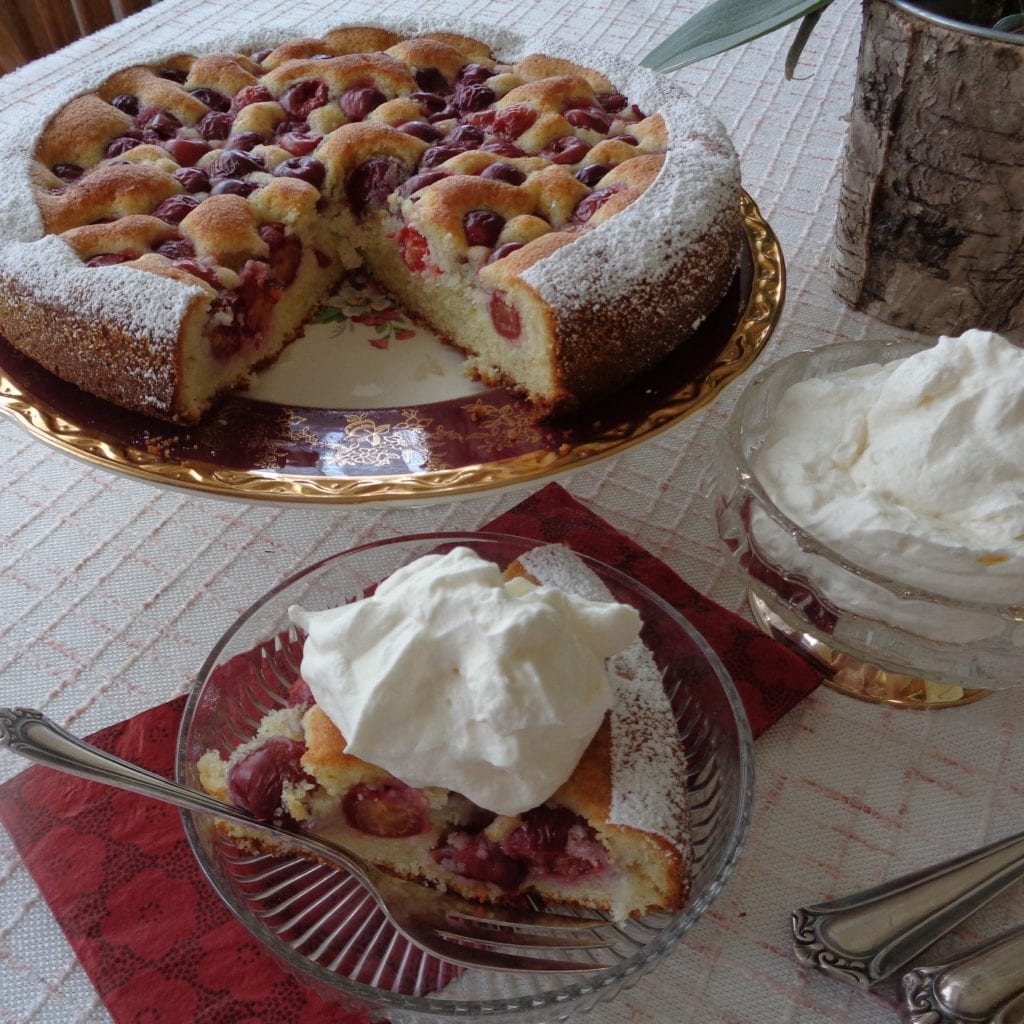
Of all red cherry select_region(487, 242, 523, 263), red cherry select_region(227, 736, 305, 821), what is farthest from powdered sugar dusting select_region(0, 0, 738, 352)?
red cherry select_region(227, 736, 305, 821)

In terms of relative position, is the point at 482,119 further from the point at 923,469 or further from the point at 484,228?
the point at 923,469

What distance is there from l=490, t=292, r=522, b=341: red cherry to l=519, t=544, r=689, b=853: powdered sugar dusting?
480 mm

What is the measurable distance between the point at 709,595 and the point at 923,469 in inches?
13.5

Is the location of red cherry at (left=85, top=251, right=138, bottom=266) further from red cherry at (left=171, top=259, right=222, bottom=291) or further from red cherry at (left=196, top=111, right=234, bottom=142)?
red cherry at (left=196, top=111, right=234, bottom=142)

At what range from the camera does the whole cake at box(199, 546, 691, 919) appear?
3.05ft

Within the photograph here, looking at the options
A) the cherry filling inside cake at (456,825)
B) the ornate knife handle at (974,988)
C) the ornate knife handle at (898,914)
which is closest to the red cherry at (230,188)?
the cherry filling inside cake at (456,825)

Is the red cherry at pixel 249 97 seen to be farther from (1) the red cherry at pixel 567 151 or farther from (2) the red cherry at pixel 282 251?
(1) the red cherry at pixel 567 151

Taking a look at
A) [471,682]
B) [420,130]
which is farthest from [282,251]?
[471,682]

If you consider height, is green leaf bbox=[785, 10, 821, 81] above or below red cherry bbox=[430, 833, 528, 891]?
above

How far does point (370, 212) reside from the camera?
1811 mm

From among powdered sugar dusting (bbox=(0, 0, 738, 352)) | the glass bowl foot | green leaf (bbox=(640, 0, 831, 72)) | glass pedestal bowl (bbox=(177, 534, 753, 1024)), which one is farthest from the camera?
green leaf (bbox=(640, 0, 831, 72))

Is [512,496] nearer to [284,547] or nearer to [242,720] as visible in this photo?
[284,547]

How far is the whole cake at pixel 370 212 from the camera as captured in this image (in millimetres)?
1400

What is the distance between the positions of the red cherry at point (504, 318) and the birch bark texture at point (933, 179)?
2.10ft
